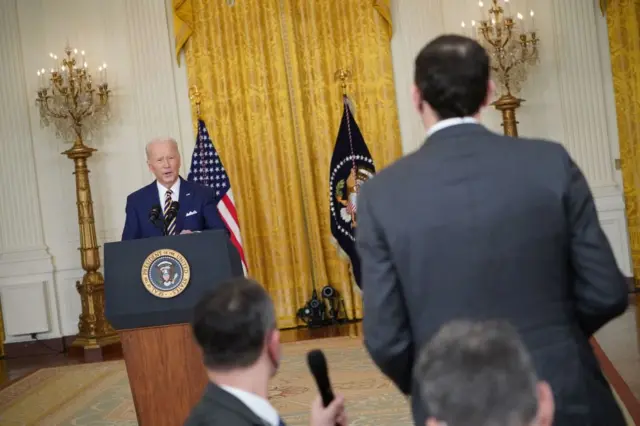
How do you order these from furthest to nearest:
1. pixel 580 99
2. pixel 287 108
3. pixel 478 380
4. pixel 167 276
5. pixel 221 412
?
pixel 287 108 < pixel 580 99 < pixel 167 276 < pixel 221 412 < pixel 478 380

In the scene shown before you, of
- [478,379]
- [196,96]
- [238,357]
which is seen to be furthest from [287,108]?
[478,379]

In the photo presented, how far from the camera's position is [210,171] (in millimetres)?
9078

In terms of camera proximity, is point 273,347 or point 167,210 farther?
point 167,210

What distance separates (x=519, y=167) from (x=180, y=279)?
2445mm

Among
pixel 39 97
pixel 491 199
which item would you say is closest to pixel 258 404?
pixel 491 199

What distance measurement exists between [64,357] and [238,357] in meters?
8.02

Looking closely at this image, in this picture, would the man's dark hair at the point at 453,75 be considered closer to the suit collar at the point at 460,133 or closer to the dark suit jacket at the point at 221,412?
the suit collar at the point at 460,133

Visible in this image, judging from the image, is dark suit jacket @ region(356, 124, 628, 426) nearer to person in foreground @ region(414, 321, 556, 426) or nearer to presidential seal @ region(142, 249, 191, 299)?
person in foreground @ region(414, 321, 556, 426)

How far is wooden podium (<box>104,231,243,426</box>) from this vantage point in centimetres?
424

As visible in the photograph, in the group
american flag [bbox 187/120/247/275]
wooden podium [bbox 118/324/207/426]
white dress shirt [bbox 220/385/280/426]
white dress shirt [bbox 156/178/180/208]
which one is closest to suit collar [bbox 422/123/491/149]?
white dress shirt [bbox 220/385/280/426]

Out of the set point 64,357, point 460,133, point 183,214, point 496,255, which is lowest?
point 64,357

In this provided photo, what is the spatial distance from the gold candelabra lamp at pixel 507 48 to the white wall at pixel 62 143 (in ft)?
2.07

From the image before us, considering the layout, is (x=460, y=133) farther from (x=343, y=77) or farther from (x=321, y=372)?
(x=343, y=77)

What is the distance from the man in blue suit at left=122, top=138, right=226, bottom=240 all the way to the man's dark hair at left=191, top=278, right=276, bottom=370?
2.94 m
